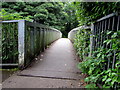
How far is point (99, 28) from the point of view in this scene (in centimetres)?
218

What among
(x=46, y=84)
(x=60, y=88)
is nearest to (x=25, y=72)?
(x=46, y=84)

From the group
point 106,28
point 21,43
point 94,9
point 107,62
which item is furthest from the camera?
point 21,43

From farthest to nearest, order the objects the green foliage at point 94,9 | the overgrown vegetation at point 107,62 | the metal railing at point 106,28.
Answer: the green foliage at point 94,9 → the metal railing at point 106,28 → the overgrown vegetation at point 107,62

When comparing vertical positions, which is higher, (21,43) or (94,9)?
(94,9)

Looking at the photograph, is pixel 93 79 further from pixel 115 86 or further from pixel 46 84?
pixel 46 84

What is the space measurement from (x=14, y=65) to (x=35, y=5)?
10.3m

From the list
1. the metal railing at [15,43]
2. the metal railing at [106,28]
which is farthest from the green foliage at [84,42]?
the metal railing at [15,43]

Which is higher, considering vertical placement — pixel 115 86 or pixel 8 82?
pixel 115 86

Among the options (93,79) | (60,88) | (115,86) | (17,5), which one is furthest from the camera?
(17,5)

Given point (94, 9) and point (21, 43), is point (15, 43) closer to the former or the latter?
point (21, 43)

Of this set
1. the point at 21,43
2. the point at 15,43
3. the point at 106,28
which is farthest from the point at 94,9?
the point at 15,43

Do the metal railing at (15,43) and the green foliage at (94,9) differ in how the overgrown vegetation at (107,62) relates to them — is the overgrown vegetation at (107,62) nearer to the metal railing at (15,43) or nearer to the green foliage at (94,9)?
the green foliage at (94,9)

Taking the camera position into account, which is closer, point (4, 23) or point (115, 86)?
point (115, 86)

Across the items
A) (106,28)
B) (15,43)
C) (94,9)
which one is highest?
(94,9)
